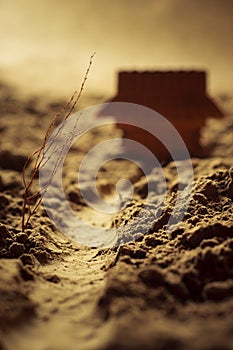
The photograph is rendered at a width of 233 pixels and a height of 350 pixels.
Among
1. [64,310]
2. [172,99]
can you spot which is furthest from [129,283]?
[172,99]

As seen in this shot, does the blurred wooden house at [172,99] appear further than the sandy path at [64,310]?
Yes

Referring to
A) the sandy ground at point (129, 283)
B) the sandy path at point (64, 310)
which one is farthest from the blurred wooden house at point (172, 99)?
the sandy path at point (64, 310)

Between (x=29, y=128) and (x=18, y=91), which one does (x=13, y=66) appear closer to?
(x=18, y=91)

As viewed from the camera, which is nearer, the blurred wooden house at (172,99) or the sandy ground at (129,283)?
the sandy ground at (129,283)

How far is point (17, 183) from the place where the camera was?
16.4 feet

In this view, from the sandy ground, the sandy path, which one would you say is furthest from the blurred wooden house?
the sandy path

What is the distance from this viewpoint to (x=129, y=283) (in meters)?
2.32

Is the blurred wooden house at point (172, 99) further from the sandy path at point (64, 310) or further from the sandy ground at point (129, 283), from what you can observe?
the sandy path at point (64, 310)

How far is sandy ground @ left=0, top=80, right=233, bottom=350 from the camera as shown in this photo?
1955 millimetres

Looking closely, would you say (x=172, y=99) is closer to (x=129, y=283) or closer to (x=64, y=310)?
(x=129, y=283)

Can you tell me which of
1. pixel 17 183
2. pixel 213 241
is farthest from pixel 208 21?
pixel 213 241

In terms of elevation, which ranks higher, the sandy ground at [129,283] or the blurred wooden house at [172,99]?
the blurred wooden house at [172,99]

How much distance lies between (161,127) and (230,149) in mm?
1235

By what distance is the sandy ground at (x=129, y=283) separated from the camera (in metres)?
1.96
